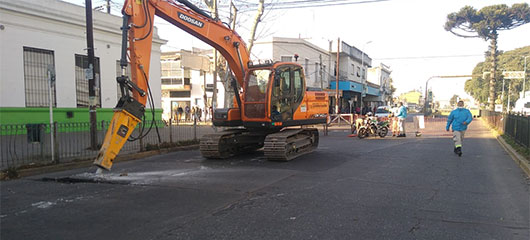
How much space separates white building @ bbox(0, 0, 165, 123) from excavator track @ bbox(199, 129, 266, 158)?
5.48m

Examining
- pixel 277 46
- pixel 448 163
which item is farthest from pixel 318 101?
pixel 277 46

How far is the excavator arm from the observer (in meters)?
6.78

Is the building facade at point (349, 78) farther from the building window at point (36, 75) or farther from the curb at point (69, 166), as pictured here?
the curb at point (69, 166)

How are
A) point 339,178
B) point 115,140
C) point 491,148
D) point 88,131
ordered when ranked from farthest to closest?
point 491,148, point 88,131, point 339,178, point 115,140

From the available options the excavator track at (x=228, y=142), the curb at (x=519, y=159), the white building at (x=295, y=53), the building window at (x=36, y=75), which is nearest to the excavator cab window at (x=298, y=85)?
the excavator track at (x=228, y=142)

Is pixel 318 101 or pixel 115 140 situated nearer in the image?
pixel 115 140

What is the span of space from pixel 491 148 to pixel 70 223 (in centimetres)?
1351

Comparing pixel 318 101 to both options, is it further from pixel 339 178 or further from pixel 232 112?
pixel 339 178

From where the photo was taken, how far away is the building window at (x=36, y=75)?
14695 mm

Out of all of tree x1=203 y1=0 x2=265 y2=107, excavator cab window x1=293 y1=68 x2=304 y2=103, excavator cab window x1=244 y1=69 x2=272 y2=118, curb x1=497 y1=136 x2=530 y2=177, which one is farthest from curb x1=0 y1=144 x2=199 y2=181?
curb x1=497 y1=136 x2=530 y2=177

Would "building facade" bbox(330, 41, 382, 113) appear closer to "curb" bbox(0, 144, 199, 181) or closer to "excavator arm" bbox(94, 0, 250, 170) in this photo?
"curb" bbox(0, 144, 199, 181)

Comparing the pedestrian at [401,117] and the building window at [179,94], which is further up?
the building window at [179,94]

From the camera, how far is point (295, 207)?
5.27 m

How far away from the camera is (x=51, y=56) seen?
1565cm
